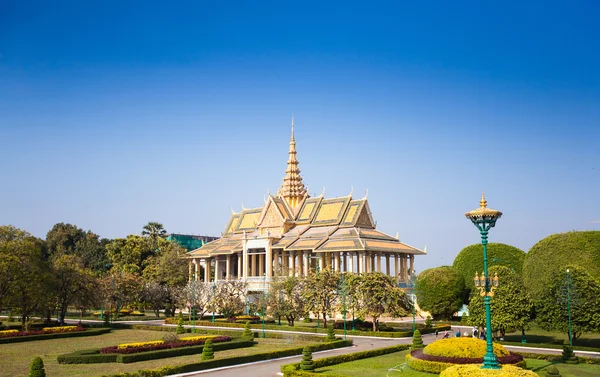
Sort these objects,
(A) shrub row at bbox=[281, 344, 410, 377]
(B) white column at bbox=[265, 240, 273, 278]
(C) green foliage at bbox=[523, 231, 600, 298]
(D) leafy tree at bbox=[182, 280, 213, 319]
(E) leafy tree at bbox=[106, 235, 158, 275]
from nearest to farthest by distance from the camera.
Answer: (A) shrub row at bbox=[281, 344, 410, 377]
(C) green foliage at bbox=[523, 231, 600, 298]
(D) leafy tree at bbox=[182, 280, 213, 319]
(B) white column at bbox=[265, 240, 273, 278]
(E) leafy tree at bbox=[106, 235, 158, 275]

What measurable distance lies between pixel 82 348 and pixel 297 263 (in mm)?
32553

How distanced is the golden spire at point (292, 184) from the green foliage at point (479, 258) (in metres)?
23.7

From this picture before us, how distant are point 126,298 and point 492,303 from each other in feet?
119

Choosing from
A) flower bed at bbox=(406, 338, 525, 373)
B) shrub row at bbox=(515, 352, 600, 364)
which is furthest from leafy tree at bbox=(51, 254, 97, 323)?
shrub row at bbox=(515, 352, 600, 364)

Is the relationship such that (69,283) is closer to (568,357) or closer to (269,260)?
(269,260)

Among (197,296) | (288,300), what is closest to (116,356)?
(288,300)

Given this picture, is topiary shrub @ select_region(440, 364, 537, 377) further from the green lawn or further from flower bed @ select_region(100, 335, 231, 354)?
flower bed @ select_region(100, 335, 231, 354)

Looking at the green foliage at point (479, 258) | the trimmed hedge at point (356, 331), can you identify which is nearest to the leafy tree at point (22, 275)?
the trimmed hedge at point (356, 331)

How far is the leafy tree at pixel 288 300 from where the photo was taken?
152 ft

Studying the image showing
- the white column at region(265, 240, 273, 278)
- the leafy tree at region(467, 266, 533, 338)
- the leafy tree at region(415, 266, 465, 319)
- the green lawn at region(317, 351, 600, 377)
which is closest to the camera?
the green lawn at region(317, 351, 600, 377)

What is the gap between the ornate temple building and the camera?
59.3 metres

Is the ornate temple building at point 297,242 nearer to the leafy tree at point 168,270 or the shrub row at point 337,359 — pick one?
the leafy tree at point 168,270

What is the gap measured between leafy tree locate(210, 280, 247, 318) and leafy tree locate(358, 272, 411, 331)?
562 inches

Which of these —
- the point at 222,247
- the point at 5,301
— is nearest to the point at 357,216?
the point at 222,247
